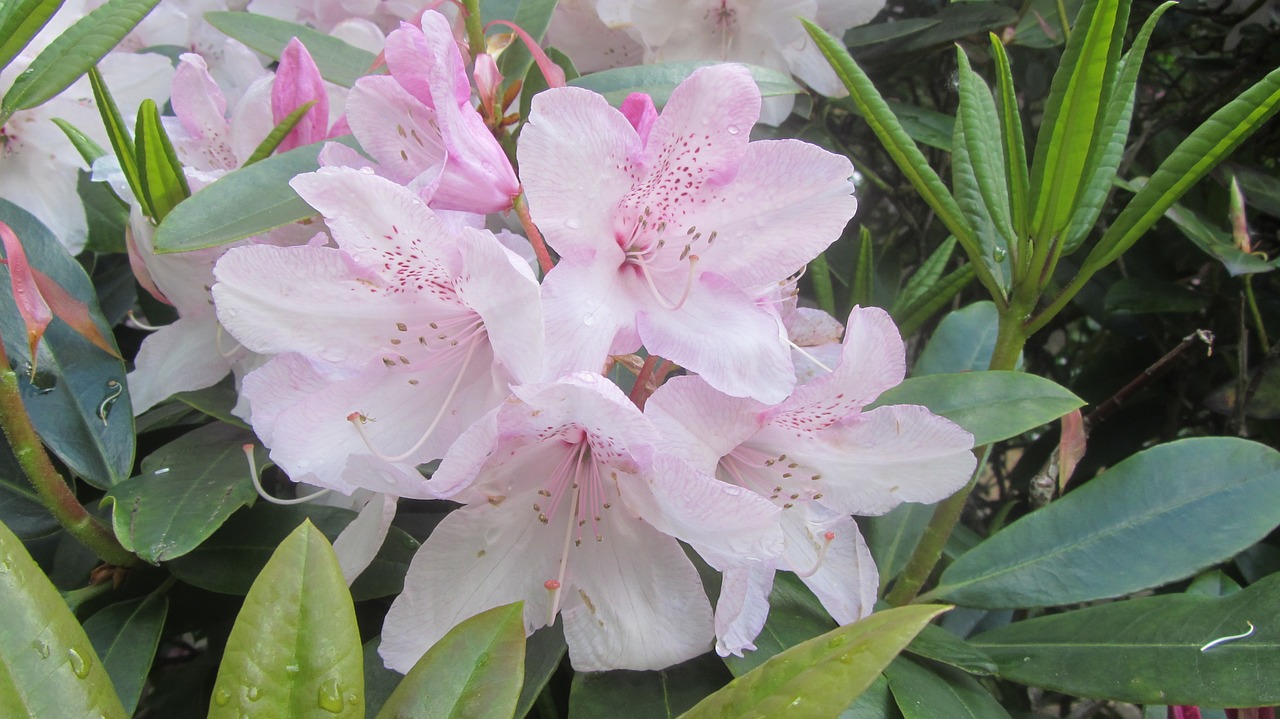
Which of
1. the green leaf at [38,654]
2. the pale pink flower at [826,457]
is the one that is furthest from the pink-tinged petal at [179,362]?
the pale pink flower at [826,457]

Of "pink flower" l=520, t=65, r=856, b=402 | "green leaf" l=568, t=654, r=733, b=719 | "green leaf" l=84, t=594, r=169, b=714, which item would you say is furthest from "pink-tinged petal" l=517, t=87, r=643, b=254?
"green leaf" l=84, t=594, r=169, b=714

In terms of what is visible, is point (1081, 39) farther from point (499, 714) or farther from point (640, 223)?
point (499, 714)

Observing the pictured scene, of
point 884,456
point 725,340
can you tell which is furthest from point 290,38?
point 884,456

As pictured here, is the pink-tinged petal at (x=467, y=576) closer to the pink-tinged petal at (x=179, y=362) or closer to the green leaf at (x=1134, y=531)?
the pink-tinged petal at (x=179, y=362)

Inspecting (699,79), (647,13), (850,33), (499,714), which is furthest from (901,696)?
(850,33)

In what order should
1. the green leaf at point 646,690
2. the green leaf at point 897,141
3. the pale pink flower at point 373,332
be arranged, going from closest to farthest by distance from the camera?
1. the pale pink flower at point 373,332
2. the green leaf at point 646,690
3. the green leaf at point 897,141

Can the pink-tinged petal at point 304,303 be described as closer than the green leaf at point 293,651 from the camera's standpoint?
No
